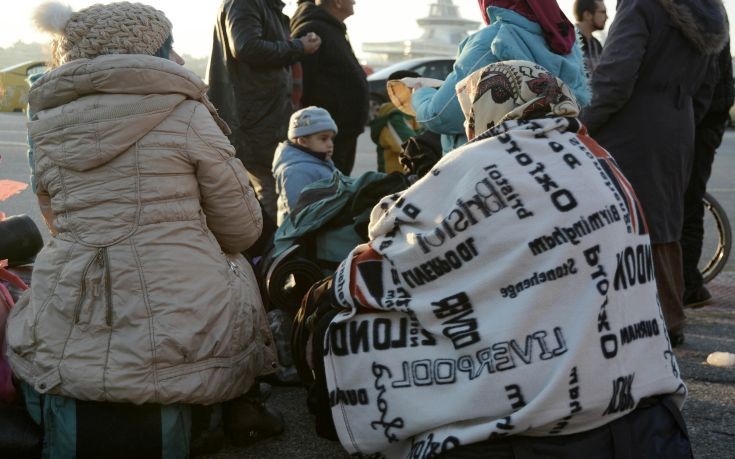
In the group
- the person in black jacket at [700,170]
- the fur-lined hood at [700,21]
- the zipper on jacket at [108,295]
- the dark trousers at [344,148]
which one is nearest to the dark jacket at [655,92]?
the fur-lined hood at [700,21]

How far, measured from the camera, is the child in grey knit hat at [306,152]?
4.98 m

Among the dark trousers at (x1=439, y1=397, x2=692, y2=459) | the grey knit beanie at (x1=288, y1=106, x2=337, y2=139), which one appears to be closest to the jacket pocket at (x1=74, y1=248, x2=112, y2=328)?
the dark trousers at (x1=439, y1=397, x2=692, y2=459)

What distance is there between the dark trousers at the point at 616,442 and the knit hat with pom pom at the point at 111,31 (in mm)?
1654

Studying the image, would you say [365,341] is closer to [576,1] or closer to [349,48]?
[349,48]

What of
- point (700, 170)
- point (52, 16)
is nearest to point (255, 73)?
point (52, 16)

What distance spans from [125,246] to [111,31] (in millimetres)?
702

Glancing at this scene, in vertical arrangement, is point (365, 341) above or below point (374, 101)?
above

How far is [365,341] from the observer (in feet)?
8.62

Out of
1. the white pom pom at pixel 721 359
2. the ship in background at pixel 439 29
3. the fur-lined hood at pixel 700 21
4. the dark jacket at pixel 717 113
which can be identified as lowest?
the ship in background at pixel 439 29

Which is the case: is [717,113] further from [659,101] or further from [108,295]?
[108,295]

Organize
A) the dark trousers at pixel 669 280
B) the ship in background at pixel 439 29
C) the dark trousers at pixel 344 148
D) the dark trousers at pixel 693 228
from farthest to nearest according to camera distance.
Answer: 1. the ship in background at pixel 439 29
2. the dark trousers at pixel 344 148
3. the dark trousers at pixel 693 228
4. the dark trousers at pixel 669 280

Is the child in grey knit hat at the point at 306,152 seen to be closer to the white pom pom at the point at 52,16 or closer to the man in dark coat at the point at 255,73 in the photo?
the man in dark coat at the point at 255,73

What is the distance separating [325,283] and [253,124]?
3.11m

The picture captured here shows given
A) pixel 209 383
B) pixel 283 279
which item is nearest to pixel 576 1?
pixel 283 279
